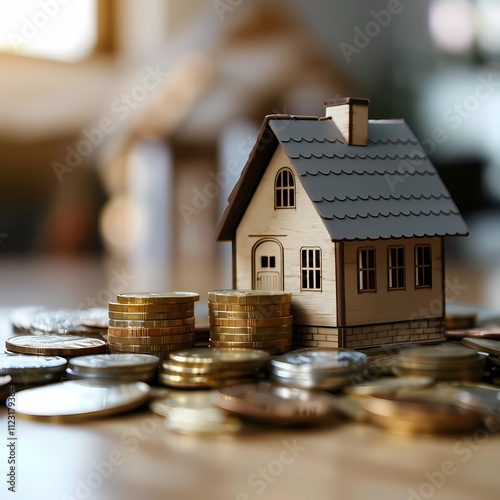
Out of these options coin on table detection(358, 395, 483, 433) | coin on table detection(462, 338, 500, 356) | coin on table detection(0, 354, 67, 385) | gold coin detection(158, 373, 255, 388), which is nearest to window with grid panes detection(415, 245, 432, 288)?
coin on table detection(462, 338, 500, 356)

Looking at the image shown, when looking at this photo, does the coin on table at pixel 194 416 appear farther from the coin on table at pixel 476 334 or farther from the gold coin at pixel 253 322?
the coin on table at pixel 476 334

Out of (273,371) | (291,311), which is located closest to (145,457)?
(273,371)

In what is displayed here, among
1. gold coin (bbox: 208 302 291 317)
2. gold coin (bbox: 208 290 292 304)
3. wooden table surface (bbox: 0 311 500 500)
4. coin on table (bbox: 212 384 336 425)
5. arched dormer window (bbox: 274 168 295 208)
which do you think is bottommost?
wooden table surface (bbox: 0 311 500 500)

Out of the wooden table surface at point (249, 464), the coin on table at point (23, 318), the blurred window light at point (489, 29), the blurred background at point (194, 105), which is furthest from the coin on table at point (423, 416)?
the blurred window light at point (489, 29)

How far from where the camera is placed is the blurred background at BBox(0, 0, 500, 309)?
8.19 meters

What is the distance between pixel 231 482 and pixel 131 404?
21.2 inches

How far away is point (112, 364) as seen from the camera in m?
2.10

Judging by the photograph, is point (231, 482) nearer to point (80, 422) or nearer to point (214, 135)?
point (80, 422)

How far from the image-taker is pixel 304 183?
2.58 m

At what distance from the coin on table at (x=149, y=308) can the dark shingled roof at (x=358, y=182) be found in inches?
18.5

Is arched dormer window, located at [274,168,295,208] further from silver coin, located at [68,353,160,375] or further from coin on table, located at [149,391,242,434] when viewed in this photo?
coin on table, located at [149,391,242,434]

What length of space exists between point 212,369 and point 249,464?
545 millimetres

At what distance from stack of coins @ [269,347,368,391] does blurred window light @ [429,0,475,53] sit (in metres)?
6.85

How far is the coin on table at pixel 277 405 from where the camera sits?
5.60 feet
